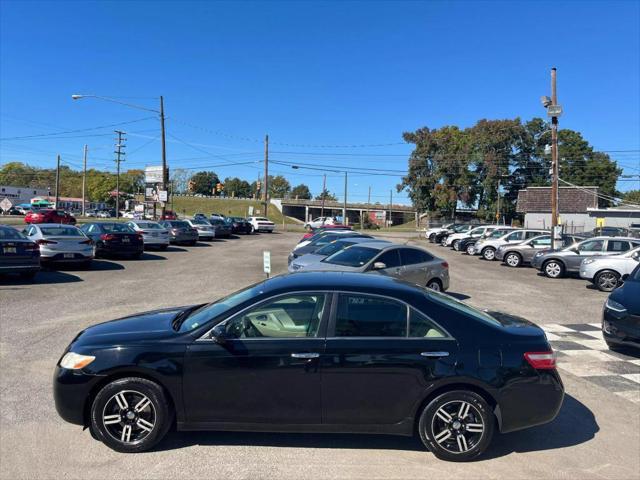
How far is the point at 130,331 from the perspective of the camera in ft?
14.3

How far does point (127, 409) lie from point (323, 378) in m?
1.64

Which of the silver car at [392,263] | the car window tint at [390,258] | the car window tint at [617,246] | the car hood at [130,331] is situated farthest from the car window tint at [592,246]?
the car hood at [130,331]

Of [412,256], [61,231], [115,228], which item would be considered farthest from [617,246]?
[115,228]

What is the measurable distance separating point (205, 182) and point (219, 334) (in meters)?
178

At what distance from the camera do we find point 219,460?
12.9ft

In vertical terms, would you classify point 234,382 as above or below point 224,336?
below

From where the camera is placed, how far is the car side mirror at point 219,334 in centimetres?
403

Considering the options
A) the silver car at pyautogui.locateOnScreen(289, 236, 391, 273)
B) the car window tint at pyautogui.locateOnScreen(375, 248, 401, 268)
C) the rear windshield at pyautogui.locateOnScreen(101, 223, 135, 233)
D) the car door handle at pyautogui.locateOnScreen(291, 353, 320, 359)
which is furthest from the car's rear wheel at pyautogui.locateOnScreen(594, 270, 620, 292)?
the rear windshield at pyautogui.locateOnScreen(101, 223, 135, 233)

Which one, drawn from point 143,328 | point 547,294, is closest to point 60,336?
point 143,328

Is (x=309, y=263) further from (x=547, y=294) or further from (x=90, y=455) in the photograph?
(x=90, y=455)

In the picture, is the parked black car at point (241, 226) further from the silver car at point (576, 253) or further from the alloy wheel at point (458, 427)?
the alloy wheel at point (458, 427)

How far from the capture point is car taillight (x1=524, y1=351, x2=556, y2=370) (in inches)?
165

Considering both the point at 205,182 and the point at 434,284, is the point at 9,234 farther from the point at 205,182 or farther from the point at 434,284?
the point at 205,182

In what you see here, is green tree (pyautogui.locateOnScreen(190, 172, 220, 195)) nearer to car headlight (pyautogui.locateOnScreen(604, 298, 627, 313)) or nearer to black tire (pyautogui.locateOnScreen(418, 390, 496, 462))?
car headlight (pyautogui.locateOnScreen(604, 298, 627, 313))
